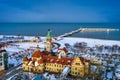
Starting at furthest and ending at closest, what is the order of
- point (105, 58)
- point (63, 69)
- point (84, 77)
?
point (105, 58) → point (63, 69) → point (84, 77)

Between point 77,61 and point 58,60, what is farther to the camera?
point 58,60

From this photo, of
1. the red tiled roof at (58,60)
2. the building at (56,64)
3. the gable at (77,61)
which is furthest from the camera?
the red tiled roof at (58,60)

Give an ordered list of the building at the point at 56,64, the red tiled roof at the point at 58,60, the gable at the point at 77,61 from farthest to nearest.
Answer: the red tiled roof at the point at 58,60 → the building at the point at 56,64 → the gable at the point at 77,61

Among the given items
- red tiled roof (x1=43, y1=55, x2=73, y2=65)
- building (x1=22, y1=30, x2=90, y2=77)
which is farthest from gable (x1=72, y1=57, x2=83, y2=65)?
red tiled roof (x1=43, y1=55, x2=73, y2=65)

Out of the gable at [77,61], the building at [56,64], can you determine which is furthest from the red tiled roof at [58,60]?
the gable at [77,61]

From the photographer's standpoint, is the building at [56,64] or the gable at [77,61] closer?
the gable at [77,61]

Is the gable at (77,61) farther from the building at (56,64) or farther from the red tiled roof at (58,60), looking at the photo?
the red tiled roof at (58,60)

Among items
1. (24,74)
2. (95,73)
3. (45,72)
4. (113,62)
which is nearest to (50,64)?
(45,72)

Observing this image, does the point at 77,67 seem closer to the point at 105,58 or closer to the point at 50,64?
the point at 50,64

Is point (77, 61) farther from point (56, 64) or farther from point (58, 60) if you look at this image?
point (56, 64)

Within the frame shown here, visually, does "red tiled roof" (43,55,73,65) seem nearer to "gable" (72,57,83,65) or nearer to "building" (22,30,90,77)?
"building" (22,30,90,77)

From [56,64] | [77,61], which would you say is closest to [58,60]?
[56,64]
